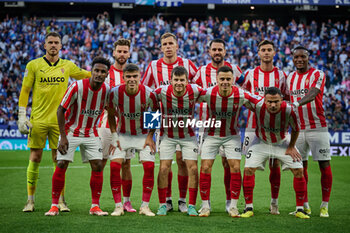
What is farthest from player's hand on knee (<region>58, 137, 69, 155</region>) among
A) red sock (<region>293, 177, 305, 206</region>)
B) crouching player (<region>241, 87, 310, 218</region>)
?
red sock (<region>293, 177, 305, 206</region>)

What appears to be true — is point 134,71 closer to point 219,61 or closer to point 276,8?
point 219,61

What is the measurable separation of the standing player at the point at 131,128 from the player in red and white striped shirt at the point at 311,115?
6.82 feet

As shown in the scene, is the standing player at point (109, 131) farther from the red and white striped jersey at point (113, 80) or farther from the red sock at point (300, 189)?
the red sock at point (300, 189)

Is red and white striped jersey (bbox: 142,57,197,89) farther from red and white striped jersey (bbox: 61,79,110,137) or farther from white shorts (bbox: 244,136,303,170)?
white shorts (bbox: 244,136,303,170)

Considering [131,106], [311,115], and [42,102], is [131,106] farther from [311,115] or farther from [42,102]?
[311,115]

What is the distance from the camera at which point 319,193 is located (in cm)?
800

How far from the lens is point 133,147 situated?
5.70 metres

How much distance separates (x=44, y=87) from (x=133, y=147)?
155 centimetres

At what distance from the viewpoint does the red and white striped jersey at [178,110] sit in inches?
225

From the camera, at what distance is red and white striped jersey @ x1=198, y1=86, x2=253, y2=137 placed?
5.67 meters

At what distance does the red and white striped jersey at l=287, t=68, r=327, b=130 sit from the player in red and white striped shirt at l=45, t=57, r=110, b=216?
2.69m

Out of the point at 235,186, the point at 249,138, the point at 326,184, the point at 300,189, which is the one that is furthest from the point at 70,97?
the point at 326,184

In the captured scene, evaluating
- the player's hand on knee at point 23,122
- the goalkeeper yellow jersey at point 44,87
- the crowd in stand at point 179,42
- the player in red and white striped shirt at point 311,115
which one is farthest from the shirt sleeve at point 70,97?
the crowd in stand at point 179,42

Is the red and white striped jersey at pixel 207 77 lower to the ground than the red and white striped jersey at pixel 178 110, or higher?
higher
